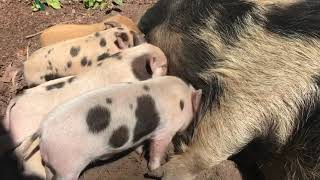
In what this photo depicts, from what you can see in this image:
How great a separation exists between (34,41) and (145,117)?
1448 mm

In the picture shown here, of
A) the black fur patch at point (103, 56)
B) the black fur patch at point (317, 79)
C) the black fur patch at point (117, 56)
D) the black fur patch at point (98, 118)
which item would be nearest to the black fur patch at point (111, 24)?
the black fur patch at point (103, 56)

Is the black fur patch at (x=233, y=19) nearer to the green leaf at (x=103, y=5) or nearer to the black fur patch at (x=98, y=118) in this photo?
the black fur patch at (x=98, y=118)

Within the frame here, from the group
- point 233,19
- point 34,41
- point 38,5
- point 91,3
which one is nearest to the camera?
point 233,19

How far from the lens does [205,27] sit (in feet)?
12.0

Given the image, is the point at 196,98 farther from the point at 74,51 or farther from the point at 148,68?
the point at 74,51

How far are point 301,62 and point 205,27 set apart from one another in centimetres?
58

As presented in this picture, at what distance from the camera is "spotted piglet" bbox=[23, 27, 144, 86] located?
3.88 metres

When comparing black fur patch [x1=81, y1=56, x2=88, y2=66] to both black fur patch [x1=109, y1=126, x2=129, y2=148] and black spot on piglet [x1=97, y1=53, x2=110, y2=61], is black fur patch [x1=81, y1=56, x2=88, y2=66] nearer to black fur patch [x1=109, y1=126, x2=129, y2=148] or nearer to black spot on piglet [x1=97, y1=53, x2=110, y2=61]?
black spot on piglet [x1=97, y1=53, x2=110, y2=61]

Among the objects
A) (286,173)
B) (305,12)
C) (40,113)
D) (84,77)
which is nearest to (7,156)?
(40,113)

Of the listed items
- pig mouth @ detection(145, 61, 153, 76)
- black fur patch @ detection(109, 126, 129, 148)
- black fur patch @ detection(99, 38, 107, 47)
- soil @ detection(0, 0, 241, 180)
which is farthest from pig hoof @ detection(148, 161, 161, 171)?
black fur patch @ detection(99, 38, 107, 47)

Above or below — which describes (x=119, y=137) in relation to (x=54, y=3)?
above

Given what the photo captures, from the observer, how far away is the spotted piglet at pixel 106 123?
10.5 feet

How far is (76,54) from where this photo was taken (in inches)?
153

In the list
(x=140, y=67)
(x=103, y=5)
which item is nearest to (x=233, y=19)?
(x=140, y=67)
